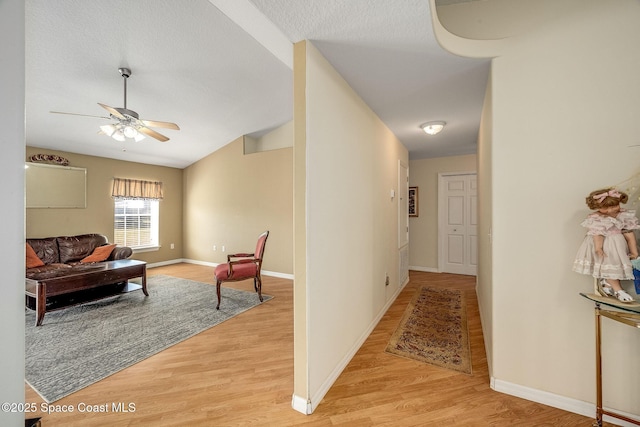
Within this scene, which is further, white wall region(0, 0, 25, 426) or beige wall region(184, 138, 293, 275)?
beige wall region(184, 138, 293, 275)

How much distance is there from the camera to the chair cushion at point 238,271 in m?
3.52

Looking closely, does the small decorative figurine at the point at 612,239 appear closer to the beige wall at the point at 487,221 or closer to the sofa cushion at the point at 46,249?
the beige wall at the point at 487,221

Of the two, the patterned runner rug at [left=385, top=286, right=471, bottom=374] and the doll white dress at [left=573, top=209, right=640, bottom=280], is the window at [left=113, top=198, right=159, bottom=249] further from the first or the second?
the doll white dress at [left=573, top=209, right=640, bottom=280]

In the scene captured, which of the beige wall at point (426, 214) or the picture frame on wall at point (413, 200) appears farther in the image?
the picture frame on wall at point (413, 200)

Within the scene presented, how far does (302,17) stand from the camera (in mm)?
1456

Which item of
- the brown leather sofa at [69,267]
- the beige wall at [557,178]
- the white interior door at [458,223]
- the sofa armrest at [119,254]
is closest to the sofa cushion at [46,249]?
the brown leather sofa at [69,267]

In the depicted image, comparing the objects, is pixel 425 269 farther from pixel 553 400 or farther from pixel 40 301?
pixel 40 301

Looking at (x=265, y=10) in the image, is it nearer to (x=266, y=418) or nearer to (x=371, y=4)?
(x=371, y=4)

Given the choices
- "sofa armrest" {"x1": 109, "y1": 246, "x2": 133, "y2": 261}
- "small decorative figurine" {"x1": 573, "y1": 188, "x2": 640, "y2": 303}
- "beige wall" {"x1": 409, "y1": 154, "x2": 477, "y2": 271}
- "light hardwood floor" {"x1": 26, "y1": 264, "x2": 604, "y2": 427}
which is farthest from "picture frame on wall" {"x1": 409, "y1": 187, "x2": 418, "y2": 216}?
"sofa armrest" {"x1": 109, "y1": 246, "x2": 133, "y2": 261}

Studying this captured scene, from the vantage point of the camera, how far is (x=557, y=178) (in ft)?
5.47

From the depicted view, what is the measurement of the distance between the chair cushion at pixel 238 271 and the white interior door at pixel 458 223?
374 cm

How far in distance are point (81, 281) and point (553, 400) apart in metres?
4.70

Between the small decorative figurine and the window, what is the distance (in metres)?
6.98

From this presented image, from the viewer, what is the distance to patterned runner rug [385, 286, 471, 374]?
2244 millimetres
